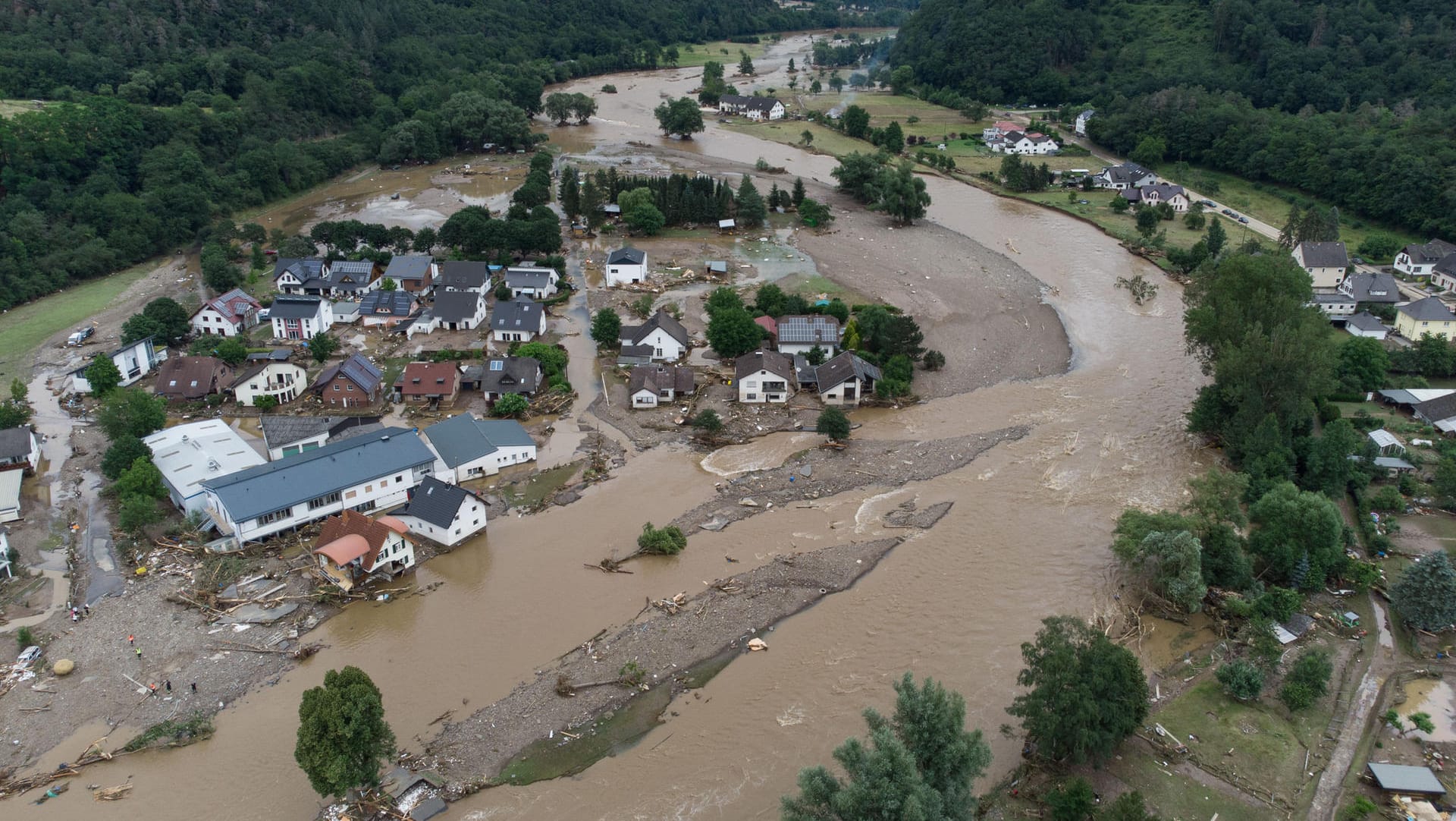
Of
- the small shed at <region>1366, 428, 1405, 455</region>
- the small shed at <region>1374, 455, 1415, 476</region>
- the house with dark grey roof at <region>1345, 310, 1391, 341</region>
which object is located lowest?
the small shed at <region>1374, 455, 1415, 476</region>

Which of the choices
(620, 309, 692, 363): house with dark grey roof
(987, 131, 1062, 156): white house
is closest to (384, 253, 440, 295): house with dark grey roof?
A: (620, 309, 692, 363): house with dark grey roof

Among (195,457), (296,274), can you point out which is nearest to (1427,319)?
(195,457)

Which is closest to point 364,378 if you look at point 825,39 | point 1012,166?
point 1012,166

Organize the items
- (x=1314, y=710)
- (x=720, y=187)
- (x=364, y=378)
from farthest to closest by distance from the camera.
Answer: (x=720, y=187)
(x=364, y=378)
(x=1314, y=710)

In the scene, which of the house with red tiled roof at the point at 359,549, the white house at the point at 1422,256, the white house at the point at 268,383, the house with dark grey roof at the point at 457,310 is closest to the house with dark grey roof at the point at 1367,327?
the white house at the point at 1422,256

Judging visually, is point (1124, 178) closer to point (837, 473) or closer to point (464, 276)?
point (837, 473)

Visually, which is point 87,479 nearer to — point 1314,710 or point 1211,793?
point 1211,793

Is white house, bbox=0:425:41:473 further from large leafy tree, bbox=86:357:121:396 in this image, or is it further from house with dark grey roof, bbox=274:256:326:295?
house with dark grey roof, bbox=274:256:326:295
